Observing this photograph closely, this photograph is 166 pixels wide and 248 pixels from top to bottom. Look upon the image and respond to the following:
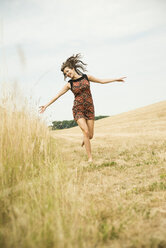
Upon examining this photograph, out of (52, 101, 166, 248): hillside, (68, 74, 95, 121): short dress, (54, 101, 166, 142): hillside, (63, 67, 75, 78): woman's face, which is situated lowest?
(52, 101, 166, 248): hillside

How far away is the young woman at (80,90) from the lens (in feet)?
18.2

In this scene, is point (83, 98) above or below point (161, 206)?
above

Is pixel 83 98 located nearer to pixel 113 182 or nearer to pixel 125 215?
pixel 113 182

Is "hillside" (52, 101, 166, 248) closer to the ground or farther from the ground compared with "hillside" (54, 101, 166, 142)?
closer to the ground

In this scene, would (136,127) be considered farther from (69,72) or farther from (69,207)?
(69,207)

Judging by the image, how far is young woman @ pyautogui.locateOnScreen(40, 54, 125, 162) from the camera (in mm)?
5551

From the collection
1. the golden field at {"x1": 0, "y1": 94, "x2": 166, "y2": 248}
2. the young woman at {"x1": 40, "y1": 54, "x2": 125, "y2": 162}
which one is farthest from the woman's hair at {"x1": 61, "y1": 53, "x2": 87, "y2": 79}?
the golden field at {"x1": 0, "y1": 94, "x2": 166, "y2": 248}

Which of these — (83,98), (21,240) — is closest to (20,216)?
(21,240)

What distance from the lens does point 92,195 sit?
2.86m

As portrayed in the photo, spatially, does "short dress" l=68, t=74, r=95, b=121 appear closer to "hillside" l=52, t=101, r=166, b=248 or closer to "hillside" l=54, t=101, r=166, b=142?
"hillside" l=52, t=101, r=166, b=248

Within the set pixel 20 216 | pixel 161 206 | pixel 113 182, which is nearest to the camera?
pixel 20 216

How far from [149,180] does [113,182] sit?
1.69 feet

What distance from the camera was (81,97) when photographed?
5605 millimetres

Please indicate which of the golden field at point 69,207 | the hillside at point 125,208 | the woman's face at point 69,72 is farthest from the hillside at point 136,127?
the golden field at point 69,207
